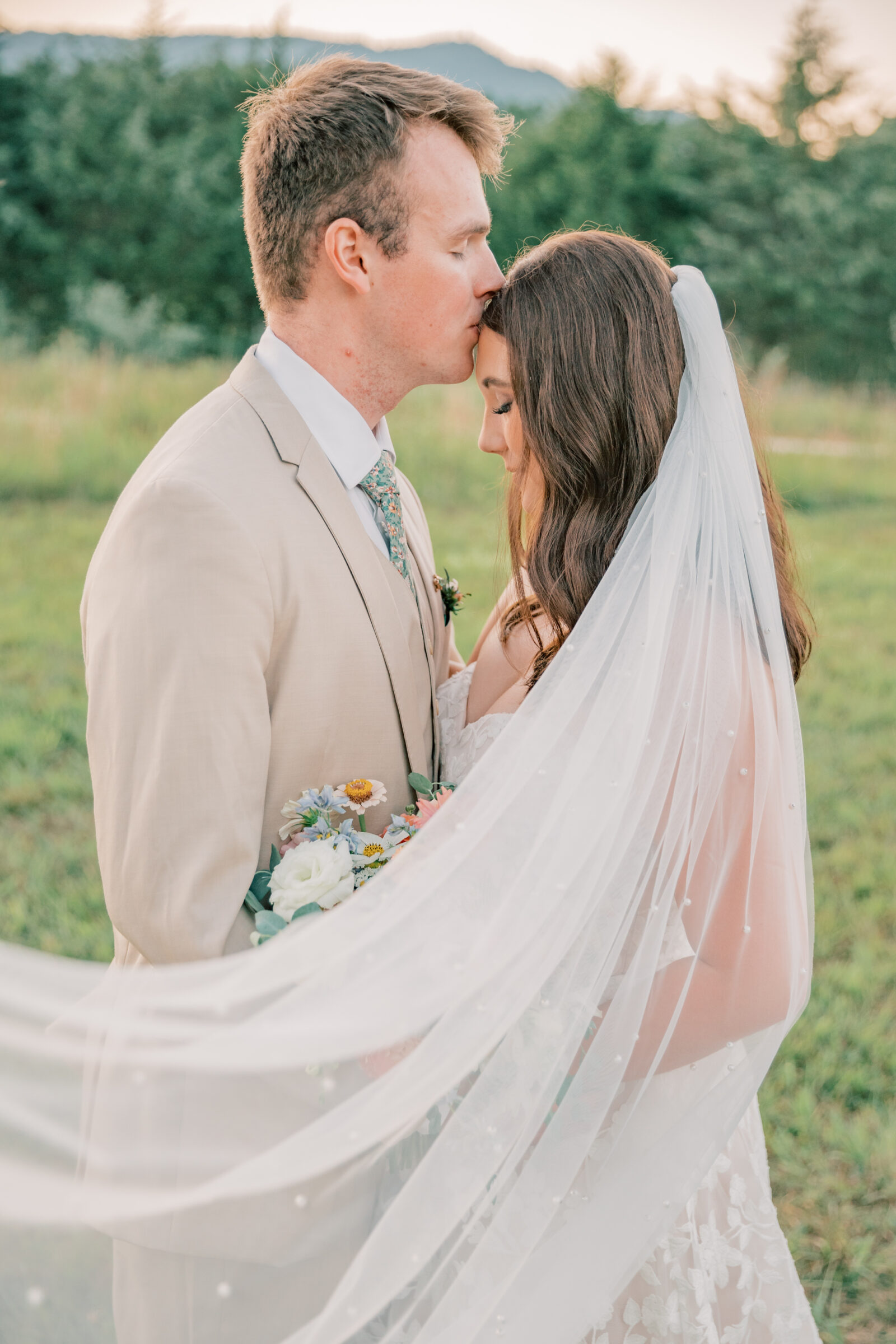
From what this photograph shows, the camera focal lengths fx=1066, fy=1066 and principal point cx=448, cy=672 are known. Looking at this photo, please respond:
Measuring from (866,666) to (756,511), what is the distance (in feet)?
20.7

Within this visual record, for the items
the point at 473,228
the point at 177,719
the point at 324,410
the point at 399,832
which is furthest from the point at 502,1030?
the point at 473,228

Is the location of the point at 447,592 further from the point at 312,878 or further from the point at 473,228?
the point at 312,878

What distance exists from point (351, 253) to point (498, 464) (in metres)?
9.87

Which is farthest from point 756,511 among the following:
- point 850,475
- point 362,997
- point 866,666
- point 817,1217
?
point 850,475

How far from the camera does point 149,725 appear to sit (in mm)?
1843

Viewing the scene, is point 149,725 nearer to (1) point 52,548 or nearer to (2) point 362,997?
(2) point 362,997

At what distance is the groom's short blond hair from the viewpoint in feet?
7.45

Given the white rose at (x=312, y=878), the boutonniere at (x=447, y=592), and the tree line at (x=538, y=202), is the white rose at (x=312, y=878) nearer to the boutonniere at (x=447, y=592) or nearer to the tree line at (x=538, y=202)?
the boutonniere at (x=447, y=592)

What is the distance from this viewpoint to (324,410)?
234 cm

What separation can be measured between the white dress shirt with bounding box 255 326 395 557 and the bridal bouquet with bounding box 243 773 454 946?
22.8 inches

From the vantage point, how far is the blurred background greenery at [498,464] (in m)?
4.01

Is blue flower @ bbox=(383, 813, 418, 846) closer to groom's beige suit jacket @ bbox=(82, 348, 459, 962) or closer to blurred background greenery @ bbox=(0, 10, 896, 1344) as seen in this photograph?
groom's beige suit jacket @ bbox=(82, 348, 459, 962)

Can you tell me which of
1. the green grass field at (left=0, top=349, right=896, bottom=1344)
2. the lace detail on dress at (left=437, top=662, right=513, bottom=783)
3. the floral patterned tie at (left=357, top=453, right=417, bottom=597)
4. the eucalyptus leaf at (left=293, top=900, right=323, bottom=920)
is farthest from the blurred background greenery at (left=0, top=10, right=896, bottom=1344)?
the eucalyptus leaf at (left=293, top=900, right=323, bottom=920)

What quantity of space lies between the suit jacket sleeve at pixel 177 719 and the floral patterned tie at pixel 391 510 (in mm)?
530
